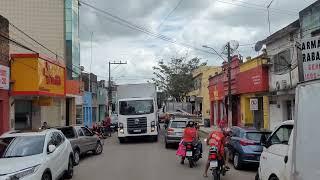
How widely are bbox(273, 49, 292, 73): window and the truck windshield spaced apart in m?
7.87

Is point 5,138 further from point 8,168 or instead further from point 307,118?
point 307,118

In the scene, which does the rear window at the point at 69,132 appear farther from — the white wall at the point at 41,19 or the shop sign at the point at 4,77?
the white wall at the point at 41,19

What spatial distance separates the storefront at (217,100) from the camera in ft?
164

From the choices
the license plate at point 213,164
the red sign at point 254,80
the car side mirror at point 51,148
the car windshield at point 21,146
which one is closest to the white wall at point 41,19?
the red sign at point 254,80

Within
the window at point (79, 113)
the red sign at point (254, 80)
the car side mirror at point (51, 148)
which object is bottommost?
the car side mirror at point (51, 148)

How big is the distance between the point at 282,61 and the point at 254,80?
5245 mm

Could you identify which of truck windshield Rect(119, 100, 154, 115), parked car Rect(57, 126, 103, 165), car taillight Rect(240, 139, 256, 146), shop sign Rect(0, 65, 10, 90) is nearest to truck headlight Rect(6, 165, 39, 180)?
parked car Rect(57, 126, 103, 165)

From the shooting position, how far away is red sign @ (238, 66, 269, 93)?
32281 millimetres

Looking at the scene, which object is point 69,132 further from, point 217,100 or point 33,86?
point 217,100

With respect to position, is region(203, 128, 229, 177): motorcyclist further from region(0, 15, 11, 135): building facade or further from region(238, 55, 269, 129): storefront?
region(238, 55, 269, 129): storefront

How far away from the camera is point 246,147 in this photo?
56.6 ft

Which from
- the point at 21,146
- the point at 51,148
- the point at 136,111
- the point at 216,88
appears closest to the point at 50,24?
the point at 136,111

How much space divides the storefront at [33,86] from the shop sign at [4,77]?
87cm

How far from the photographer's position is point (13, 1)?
142 feet
